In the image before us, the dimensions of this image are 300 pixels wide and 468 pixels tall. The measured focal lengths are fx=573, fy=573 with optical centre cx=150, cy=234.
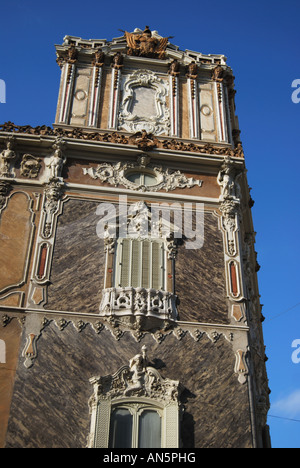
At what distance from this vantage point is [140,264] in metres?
19.6

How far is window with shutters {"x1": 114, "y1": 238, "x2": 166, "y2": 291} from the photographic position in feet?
63.3

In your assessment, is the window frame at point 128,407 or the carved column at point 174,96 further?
the carved column at point 174,96

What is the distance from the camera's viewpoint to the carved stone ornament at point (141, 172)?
864 inches

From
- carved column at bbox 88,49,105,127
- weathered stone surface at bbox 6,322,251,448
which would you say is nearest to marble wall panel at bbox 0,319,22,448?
weathered stone surface at bbox 6,322,251,448

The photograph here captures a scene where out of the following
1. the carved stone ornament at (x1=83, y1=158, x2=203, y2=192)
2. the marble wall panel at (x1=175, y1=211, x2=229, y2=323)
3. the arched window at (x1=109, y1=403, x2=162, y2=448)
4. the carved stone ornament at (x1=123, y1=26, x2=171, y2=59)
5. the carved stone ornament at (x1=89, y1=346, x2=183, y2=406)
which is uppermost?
the carved stone ornament at (x1=123, y1=26, x2=171, y2=59)

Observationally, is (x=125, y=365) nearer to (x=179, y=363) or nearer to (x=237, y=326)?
(x=179, y=363)

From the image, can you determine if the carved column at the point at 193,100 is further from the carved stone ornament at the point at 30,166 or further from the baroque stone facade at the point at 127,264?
the carved stone ornament at the point at 30,166

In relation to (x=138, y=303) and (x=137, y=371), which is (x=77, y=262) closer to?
(x=138, y=303)

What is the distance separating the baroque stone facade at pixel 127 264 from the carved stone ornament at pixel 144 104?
0.07m

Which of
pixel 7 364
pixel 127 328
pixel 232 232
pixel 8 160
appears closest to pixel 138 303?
pixel 127 328

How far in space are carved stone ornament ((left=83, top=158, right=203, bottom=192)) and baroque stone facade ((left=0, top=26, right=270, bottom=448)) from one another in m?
0.06

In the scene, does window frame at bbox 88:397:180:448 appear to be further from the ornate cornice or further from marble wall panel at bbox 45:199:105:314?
the ornate cornice

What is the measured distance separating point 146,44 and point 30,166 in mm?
9447

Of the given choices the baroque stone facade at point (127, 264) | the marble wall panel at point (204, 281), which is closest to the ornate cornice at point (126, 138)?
the baroque stone facade at point (127, 264)
